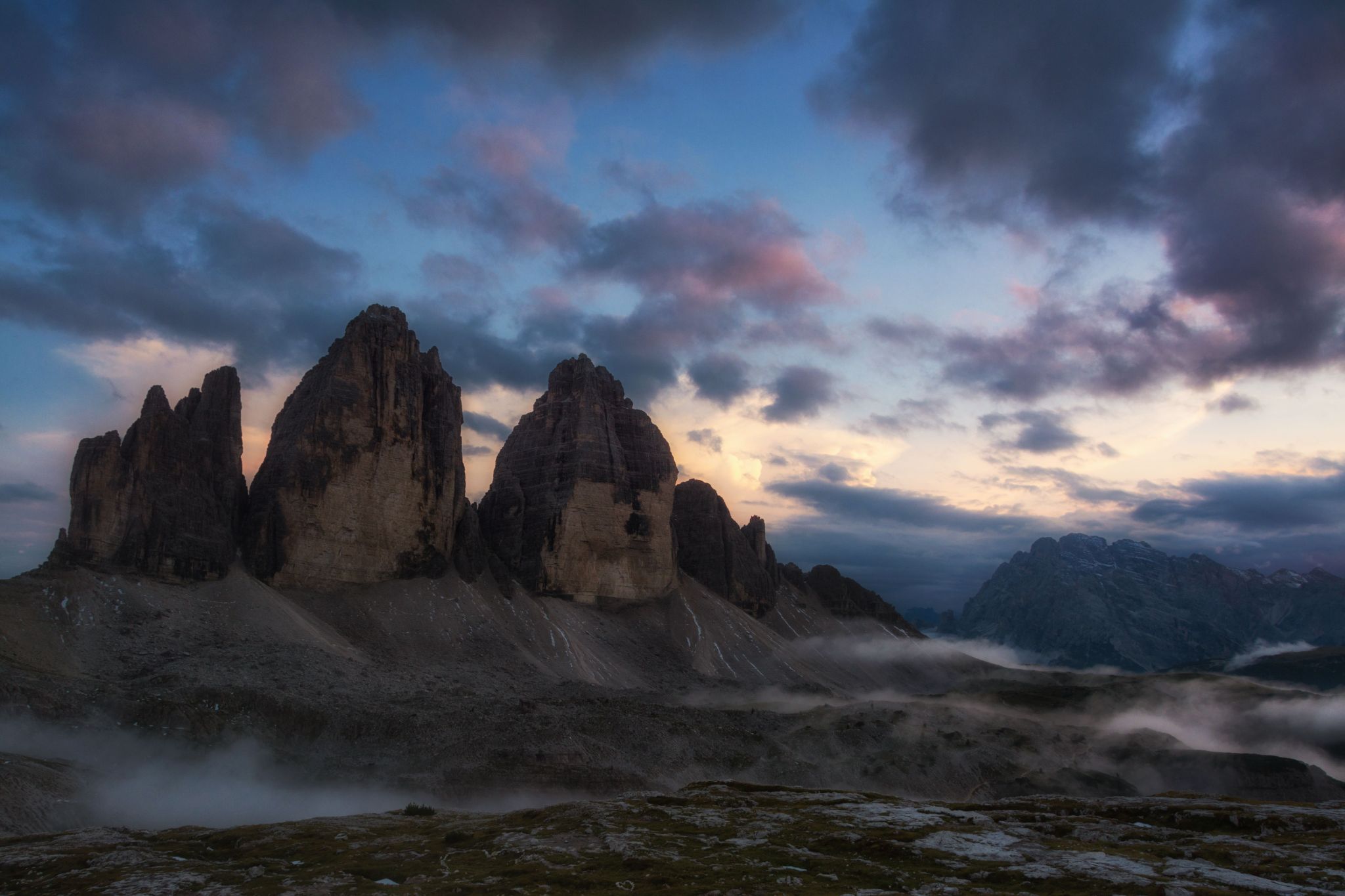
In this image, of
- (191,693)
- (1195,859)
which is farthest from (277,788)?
(1195,859)

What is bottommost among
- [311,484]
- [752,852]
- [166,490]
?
[752,852]

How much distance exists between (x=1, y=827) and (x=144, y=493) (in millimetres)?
82631

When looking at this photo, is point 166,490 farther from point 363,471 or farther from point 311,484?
point 363,471

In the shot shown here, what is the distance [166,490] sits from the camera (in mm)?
133250

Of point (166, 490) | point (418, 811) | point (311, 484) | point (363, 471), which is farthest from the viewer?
point (363, 471)

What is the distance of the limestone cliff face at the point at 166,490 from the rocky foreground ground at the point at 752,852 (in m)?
92.8

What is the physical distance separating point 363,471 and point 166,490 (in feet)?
109

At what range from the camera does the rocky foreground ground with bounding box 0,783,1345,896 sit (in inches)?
1112

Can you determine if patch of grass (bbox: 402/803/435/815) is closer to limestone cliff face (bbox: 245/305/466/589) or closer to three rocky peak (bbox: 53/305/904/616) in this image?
three rocky peak (bbox: 53/305/904/616)

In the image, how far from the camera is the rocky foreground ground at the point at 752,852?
28.2 meters

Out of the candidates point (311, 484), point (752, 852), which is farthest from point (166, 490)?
point (752, 852)

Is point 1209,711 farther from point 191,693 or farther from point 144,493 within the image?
point 144,493

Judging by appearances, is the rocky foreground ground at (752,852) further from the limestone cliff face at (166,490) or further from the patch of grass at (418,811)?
the limestone cliff face at (166,490)

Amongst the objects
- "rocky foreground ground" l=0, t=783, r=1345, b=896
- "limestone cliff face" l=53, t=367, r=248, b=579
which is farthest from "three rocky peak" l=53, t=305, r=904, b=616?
"rocky foreground ground" l=0, t=783, r=1345, b=896
